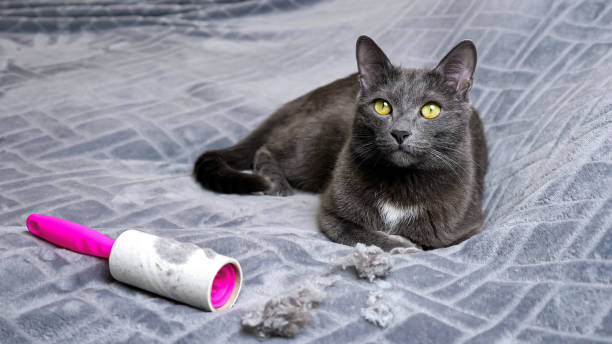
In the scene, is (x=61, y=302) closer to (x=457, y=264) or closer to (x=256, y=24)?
(x=457, y=264)

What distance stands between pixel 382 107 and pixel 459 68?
21 cm

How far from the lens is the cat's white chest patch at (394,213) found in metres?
1.29

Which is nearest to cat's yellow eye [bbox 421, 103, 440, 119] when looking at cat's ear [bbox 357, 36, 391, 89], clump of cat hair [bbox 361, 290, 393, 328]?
cat's ear [bbox 357, 36, 391, 89]

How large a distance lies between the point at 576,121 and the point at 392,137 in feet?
1.74

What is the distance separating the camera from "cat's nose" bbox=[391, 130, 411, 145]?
118 cm

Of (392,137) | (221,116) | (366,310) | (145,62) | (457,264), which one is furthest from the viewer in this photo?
(145,62)

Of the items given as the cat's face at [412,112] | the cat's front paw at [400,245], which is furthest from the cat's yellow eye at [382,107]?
the cat's front paw at [400,245]

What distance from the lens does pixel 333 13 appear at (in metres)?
2.98

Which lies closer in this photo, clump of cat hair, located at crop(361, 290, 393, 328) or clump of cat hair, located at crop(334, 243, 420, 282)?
clump of cat hair, located at crop(361, 290, 393, 328)

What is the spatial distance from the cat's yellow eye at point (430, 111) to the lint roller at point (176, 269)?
57 cm

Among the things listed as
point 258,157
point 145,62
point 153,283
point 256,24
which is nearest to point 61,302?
point 153,283

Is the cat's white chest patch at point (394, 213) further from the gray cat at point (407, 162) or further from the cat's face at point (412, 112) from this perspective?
the cat's face at point (412, 112)

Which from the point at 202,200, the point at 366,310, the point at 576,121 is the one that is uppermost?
the point at 576,121

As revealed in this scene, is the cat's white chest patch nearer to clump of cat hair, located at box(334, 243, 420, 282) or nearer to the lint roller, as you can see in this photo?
clump of cat hair, located at box(334, 243, 420, 282)
